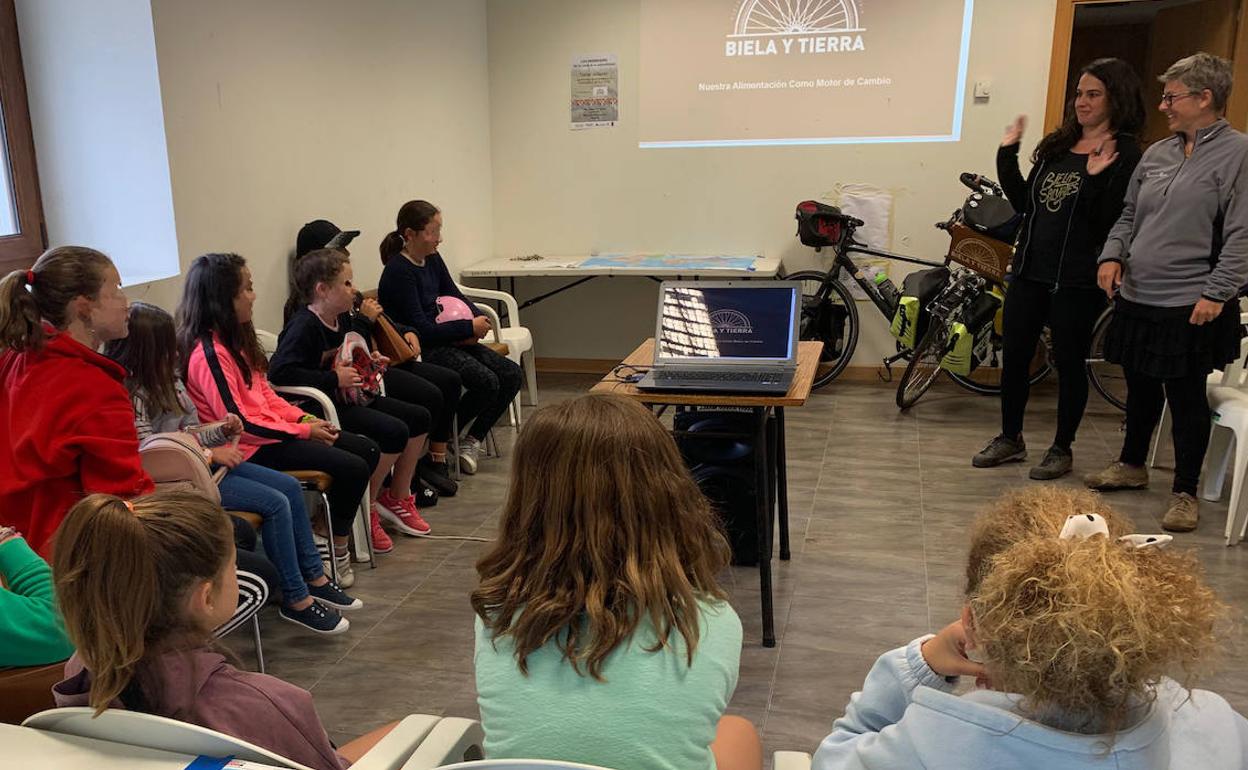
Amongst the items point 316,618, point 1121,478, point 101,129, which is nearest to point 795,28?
point 1121,478

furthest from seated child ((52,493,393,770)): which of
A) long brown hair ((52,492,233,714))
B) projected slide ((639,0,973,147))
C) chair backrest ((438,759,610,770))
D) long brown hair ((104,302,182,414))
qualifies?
projected slide ((639,0,973,147))

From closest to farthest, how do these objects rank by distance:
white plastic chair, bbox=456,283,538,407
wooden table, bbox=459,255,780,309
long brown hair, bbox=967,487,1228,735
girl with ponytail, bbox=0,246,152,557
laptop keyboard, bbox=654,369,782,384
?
1. long brown hair, bbox=967,487,1228,735
2. girl with ponytail, bbox=0,246,152,557
3. laptop keyboard, bbox=654,369,782,384
4. white plastic chair, bbox=456,283,538,407
5. wooden table, bbox=459,255,780,309

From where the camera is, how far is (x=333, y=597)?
2.68m

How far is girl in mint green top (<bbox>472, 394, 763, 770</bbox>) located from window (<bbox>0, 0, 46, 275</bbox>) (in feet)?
7.90

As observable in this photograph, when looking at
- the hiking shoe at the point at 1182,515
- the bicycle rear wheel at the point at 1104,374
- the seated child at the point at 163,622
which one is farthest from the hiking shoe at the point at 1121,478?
the seated child at the point at 163,622

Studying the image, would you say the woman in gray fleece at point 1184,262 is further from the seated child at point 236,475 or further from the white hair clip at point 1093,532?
the seated child at point 236,475

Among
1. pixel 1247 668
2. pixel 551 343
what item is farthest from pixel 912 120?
pixel 1247 668

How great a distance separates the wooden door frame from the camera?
15.6 ft

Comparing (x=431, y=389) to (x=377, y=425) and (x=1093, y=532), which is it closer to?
(x=377, y=425)

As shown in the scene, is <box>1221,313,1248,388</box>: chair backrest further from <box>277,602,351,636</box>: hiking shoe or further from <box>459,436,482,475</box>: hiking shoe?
<box>277,602,351,636</box>: hiking shoe

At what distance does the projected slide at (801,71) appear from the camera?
4961 mm

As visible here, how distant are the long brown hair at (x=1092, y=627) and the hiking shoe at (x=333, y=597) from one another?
83.9 inches

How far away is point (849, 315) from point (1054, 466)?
5.66ft

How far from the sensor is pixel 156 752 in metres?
0.96
